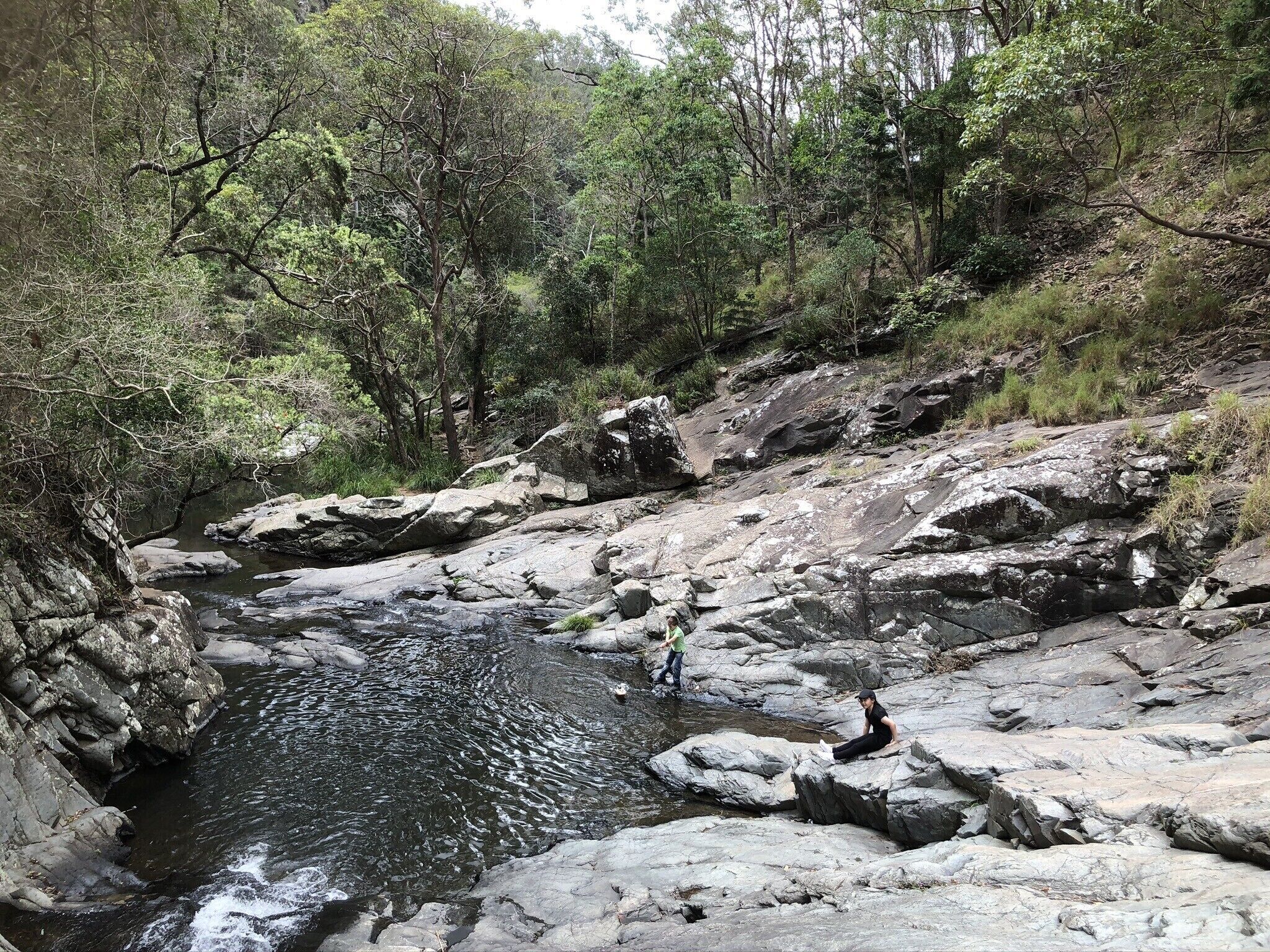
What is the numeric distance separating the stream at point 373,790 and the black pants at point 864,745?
189cm

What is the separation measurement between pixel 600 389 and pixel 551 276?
6647mm

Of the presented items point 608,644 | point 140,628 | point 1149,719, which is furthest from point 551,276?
point 1149,719

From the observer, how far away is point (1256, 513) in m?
9.92

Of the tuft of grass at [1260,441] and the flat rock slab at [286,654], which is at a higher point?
the tuft of grass at [1260,441]

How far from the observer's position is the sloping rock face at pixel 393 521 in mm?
22312

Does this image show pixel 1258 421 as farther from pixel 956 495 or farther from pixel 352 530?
pixel 352 530

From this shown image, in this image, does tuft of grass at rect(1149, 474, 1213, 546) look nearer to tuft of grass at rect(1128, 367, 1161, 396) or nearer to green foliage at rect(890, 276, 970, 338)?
tuft of grass at rect(1128, 367, 1161, 396)

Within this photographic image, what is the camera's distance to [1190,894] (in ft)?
12.9

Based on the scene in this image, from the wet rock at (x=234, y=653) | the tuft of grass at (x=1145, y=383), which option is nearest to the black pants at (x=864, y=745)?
the tuft of grass at (x=1145, y=383)

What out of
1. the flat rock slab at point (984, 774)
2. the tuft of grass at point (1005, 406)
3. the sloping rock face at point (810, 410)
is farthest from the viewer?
the sloping rock face at point (810, 410)

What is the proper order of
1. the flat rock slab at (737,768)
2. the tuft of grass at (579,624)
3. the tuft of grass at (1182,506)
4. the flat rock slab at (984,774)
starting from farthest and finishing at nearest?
the tuft of grass at (579,624) < the tuft of grass at (1182,506) < the flat rock slab at (737,768) < the flat rock slab at (984,774)

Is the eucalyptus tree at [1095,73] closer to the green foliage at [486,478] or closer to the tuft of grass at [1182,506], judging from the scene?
the tuft of grass at [1182,506]

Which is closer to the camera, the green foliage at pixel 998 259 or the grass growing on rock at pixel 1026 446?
the grass growing on rock at pixel 1026 446

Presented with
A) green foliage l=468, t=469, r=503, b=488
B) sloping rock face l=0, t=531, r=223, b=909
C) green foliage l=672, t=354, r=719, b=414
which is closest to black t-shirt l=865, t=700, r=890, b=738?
sloping rock face l=0, t=531, r=223, b=909
